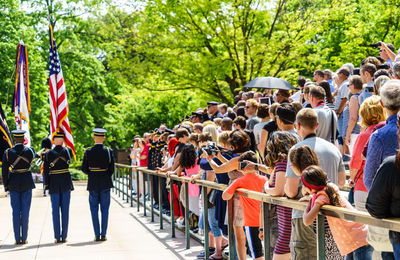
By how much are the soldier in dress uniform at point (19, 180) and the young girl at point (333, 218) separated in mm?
7700

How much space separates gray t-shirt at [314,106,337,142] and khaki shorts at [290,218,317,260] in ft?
9.94

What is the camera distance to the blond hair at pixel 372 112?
5203 mm

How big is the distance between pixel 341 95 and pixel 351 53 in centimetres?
1678

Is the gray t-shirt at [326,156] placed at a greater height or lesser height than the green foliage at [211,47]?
lesser

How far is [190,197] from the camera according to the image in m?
9.28

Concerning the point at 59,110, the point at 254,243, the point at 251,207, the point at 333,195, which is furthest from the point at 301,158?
the point at 59,110

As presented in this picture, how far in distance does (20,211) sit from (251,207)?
623 centimetres

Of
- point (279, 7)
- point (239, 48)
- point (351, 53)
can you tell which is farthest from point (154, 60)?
point (351, 53)

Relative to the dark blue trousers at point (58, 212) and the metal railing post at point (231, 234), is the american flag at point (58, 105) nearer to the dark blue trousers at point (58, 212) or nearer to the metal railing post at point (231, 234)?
the dark blue trousers at point (58, 212)

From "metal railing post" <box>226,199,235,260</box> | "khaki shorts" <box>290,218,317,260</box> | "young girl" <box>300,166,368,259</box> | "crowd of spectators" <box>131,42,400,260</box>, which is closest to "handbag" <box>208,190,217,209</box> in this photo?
"crowd of spectators" <box>131,42,400,260</box>

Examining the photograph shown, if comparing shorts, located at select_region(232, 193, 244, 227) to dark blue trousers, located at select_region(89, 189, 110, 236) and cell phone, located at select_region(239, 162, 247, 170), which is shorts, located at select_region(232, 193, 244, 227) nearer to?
cell phone, located at select_region(239, 162, 247, 170)

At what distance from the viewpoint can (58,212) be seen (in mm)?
10789

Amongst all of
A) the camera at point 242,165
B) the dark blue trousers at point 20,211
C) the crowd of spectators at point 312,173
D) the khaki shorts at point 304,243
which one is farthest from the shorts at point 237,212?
the dark blue trousers at point 20,211

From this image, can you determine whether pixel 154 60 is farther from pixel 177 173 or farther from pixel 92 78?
pixel 92 78
